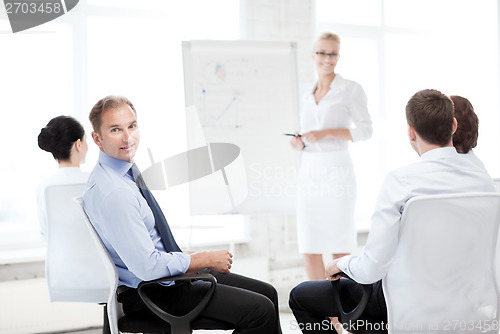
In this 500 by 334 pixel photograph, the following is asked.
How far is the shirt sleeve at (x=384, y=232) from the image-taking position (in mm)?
1564

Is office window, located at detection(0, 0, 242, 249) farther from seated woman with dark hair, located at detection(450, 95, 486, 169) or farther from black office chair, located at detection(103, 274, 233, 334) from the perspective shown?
seated woman with dark hair, located at detection(450, 95, 486, 169)

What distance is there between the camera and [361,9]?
452 cm

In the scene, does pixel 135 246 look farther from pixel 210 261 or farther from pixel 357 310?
pixel 357 310

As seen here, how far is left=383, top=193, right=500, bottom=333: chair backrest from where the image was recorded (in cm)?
152

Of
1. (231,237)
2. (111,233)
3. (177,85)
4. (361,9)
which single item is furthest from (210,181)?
(361,9)

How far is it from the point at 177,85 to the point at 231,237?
3.88 ft

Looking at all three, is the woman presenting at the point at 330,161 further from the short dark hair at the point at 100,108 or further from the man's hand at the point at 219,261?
the short dark hair at the point at 100,108

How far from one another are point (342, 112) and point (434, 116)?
158 cm

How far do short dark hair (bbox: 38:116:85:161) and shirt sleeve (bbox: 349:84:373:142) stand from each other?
1.64 metres

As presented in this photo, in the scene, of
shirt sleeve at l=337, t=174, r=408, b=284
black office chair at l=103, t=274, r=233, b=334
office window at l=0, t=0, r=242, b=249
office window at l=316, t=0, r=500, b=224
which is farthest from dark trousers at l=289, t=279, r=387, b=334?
office window at l=316, t=0, r=500, b=224

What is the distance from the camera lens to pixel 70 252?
2.22m

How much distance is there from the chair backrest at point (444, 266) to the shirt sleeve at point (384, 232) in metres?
0.02

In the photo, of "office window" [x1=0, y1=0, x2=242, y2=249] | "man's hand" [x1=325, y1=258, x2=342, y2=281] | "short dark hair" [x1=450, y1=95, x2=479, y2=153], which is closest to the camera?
"man's hand" [x1=325, y1=258, x2=342, y2=281]

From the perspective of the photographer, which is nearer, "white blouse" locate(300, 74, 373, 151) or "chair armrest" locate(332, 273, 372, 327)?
"chair armrest" locate(332, 273, 372, 327)
